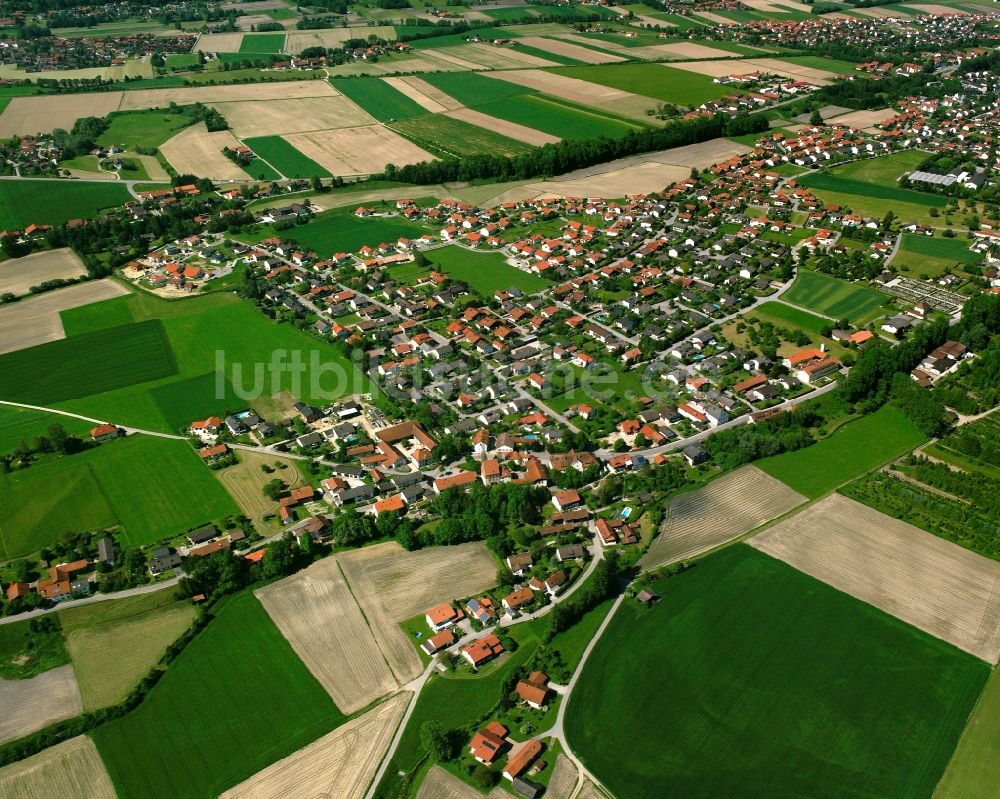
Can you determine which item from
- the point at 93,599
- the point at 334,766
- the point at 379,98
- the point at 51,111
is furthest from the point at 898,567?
the point at 51,111

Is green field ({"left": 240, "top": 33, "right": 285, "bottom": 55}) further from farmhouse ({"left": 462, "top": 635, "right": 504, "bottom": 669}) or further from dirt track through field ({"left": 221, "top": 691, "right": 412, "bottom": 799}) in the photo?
dirt track through field ({"left": 221, "top": 691, "right": 412, "bottom": 799})

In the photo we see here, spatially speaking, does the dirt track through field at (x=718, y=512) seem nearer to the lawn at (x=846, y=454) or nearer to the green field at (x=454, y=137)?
the lawn at (x=846, y=454)

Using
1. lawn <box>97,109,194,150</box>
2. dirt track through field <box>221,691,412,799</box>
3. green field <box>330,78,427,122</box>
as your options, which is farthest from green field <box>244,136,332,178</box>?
dirt track through field <box>221,691,412,799</box>

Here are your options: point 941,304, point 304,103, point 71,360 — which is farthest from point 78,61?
point 941,304

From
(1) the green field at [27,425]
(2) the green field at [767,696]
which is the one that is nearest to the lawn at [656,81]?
(1) the green field at [27,425]

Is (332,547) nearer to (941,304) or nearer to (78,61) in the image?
(941,304)

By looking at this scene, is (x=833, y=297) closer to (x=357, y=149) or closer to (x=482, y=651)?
(x=482, y=651)

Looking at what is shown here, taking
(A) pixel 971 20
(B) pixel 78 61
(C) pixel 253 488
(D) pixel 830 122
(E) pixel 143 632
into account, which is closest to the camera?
(E) pixel 143 632
